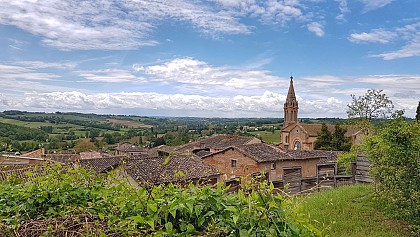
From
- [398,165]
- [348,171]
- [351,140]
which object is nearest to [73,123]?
[351,140]

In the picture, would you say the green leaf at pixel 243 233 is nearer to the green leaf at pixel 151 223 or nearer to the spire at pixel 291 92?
the green leaf at pixel 151 223

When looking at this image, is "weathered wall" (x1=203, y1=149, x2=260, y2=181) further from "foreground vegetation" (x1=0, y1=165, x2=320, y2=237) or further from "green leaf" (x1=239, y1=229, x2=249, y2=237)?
"green leaf" (x1=239, y1=229, x2=249, y2=237)

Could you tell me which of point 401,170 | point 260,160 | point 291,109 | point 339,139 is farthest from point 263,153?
point 291,109

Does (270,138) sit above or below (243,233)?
below

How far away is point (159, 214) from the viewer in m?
2.17

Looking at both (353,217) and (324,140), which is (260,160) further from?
(324,140)

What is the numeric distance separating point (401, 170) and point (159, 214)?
5847 millimetres

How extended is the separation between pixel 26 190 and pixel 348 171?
674 inches

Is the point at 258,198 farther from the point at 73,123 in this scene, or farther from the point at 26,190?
the point at 73,123

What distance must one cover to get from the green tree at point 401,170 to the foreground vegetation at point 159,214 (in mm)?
5275

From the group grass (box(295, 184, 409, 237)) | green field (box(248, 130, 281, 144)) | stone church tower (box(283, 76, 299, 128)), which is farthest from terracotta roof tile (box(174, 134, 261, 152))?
grass (box(295, 184, 409, 237))

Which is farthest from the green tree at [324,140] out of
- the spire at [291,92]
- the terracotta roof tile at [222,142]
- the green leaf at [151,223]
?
the green leaf at [151,223]

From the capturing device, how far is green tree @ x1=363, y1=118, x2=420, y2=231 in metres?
6.32

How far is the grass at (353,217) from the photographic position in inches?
293
